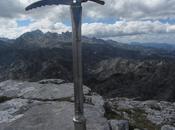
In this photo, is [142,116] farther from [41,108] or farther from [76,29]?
[76,29]

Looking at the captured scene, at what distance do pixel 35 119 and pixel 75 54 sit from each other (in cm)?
560

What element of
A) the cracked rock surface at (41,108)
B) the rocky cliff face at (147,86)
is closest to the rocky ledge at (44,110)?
the cracked rock surface at (41,108)

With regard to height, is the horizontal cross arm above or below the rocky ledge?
above

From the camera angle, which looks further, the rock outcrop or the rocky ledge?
the rock outcrop

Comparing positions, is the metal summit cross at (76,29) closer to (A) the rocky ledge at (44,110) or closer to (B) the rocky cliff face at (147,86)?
(A) the rocky ledge at (44,110)

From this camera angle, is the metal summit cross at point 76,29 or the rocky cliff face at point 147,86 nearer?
the metal summit cross at point 76,29

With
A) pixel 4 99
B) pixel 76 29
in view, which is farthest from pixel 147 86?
pixel 76 29

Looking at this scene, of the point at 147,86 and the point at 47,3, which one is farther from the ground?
the point at 47,3

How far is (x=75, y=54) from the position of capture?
6.32 metres

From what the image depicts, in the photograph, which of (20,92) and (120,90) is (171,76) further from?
(20,92)

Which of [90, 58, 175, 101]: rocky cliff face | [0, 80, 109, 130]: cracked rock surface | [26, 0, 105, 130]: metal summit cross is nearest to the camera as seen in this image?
[26, 0, 105, 130]: metal summit cross

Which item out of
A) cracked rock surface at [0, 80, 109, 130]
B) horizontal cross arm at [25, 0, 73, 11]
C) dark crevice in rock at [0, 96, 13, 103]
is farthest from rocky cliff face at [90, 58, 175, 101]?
horizontal cross arm at [25, 0, 73, 11]

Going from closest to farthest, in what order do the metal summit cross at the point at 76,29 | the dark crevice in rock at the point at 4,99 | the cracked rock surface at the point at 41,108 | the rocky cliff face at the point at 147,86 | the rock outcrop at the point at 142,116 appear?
the metal summit cross at the point at 76,29, the cracked rock surface at the point at 41,108, the dark crevice in rock at the point at 4,99, the rock outcrop at the point at 142,116, the rocky cliff face at the point at 147,86

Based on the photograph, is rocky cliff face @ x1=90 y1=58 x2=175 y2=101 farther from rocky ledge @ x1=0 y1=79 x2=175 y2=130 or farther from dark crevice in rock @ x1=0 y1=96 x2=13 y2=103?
dark crevice in rock @ x1=0 y1=96 x2=13 y2=103
